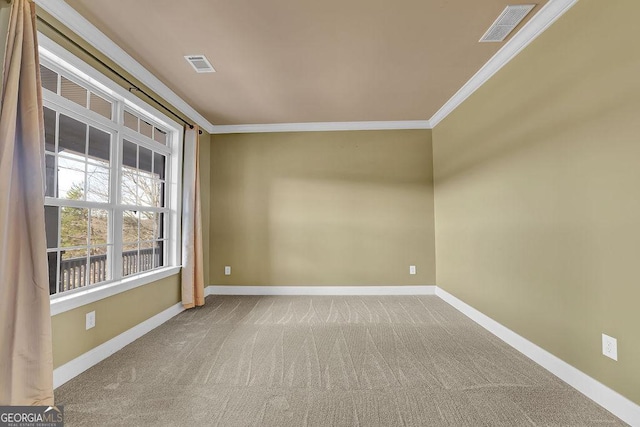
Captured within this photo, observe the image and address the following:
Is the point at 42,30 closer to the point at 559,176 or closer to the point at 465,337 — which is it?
the point at 559,176

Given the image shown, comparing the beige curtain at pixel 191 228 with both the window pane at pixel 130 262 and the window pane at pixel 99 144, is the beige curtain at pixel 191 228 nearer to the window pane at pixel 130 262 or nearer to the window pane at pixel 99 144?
the window pane at pixel 130 262

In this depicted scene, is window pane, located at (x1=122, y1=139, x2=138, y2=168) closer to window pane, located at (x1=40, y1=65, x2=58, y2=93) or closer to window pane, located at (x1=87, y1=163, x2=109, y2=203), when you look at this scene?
window pane, located at (x1=87, y1=163, x2=109, y2=203)

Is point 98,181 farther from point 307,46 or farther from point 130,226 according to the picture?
point 307,46

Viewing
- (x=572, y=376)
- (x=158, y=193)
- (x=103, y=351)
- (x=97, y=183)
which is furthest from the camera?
(x=158, y=193)

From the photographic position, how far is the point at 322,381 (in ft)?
6.53

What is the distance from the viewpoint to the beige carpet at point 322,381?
1.64 m

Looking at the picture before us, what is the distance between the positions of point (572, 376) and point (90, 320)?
11.8 ft

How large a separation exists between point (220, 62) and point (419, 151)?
308cm

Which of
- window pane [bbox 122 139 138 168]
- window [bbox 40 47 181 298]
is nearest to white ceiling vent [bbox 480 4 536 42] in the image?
window [bbox 40 47 181 298]

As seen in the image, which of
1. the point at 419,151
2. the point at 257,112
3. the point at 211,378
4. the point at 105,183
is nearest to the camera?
the point at 211,378

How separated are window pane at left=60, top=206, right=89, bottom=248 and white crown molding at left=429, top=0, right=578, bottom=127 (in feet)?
12.8

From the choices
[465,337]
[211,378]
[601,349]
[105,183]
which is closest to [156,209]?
[105,183]

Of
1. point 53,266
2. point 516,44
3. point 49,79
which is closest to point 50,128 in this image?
point 49,79

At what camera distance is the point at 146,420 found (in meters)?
1.60
